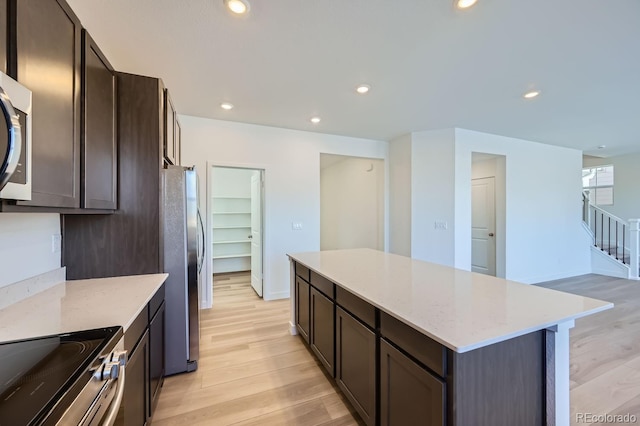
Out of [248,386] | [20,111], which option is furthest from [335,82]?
[248,386]

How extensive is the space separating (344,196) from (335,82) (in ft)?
12.8

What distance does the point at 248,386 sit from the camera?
2.08m

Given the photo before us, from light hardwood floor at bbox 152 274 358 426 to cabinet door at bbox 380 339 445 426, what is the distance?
1.75 ft

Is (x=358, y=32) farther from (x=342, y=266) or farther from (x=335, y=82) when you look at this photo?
(x=342, y=266)

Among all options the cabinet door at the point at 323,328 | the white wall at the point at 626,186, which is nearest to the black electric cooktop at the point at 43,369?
the cabinet door at the point at 323,328

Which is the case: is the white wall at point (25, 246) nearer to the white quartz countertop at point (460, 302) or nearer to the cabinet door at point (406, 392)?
the white quartz countertop at point (460, 302)

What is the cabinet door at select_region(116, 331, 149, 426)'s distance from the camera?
121cm

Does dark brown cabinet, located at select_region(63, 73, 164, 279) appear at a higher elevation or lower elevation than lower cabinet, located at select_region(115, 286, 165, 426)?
higher

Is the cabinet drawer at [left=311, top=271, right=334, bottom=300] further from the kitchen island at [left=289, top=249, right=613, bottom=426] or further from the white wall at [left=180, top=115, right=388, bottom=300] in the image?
the white wall at [left=180, top=115, right=388, bottom=300]

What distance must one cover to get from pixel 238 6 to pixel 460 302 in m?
2.23

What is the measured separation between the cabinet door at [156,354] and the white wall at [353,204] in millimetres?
3804

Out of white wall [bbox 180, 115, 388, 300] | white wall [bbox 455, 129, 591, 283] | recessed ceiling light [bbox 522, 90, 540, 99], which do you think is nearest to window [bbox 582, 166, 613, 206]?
white wall [bbox 455, 129, 591, 283]

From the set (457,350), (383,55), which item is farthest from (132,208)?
(383,55)

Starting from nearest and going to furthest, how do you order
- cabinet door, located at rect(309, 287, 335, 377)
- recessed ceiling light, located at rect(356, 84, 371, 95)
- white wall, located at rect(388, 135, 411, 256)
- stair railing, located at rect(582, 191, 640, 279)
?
cabinet door, located at rect(309, 287, 335, 377) < recessed ceiling light, located at rect(356, 84, 371, 95) < white wall, located at rect(388, 135, 411, 256) < stair railing, located at rect(582, 191, 640, 279)
